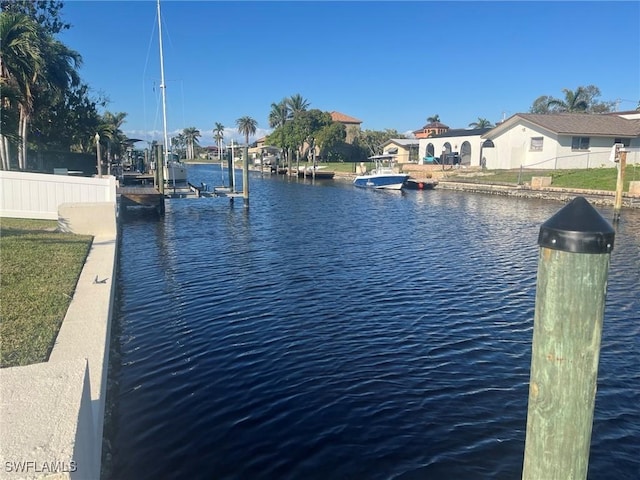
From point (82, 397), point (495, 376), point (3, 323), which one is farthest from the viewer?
point (495, 376)

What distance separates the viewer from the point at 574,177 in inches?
1513

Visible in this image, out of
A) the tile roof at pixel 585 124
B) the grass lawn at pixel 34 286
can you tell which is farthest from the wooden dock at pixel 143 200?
the tile roof at pixel 585 124

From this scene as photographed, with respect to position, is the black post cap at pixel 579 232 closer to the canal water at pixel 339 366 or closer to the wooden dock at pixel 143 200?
the canal water at pixel 339 366

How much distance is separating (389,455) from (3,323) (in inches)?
196

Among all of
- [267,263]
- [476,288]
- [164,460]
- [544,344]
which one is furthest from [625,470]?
[267,263]

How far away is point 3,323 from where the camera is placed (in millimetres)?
6168

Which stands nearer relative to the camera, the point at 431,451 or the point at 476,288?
the point at 431,451

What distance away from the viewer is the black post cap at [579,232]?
2.37m

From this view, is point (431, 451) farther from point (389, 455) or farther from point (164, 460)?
point (164, 460)

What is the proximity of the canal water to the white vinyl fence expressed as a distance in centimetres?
266

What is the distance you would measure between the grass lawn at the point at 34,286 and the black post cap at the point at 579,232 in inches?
203

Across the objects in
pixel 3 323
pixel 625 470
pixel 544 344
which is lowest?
pixel 625 470

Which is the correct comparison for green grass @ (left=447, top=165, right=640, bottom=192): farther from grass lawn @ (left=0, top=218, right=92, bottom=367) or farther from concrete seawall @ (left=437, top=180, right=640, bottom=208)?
grass lawn @ (left=0, top=218, right=92, bottom=367)

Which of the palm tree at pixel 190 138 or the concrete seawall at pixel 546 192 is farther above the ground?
the palm tree at pixel 190 138
